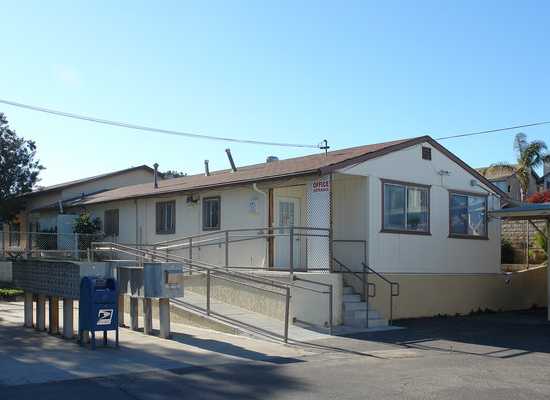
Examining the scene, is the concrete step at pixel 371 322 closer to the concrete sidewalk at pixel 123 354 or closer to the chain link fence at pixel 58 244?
the concrete sidewalk at pixel 123 354

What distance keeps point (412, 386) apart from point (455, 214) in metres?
11.5

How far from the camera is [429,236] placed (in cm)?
1841

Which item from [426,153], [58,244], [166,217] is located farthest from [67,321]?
[58,244]

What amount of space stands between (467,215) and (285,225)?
578 cm

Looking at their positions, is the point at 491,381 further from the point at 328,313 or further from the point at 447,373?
the point at 328,313

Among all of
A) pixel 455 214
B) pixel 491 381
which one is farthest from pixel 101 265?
pixel 455 214

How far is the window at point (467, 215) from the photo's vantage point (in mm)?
19391

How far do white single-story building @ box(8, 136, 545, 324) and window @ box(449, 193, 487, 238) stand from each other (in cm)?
3

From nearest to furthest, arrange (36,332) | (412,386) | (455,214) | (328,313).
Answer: (412,386)
(36,332)
(328,313)
(455,214)

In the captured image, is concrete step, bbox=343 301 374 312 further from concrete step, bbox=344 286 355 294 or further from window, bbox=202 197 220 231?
window, bbox=202 197 220 231

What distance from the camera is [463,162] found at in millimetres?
19594

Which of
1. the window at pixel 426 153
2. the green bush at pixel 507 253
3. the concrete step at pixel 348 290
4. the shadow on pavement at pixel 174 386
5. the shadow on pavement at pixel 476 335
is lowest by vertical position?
the shadow on pavement at pixel 476 335

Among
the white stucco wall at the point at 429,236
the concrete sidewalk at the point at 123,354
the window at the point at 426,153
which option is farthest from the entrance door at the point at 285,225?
the concrete sidewalk at the point at 123,354

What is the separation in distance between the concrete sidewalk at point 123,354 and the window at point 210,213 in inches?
238
